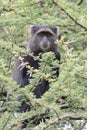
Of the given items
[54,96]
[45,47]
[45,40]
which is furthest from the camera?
[45,40]

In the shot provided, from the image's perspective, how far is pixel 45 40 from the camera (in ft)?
18.2

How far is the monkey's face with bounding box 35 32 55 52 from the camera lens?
214 inches

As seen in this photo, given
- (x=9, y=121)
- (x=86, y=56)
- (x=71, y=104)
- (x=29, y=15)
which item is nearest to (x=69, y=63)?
(x=71, y=104)

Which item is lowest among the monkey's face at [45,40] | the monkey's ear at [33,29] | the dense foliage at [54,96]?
the monkey's face at [45,40]

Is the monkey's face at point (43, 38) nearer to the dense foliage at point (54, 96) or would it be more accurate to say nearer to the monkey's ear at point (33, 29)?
the monkey's ear at point (33, 29)

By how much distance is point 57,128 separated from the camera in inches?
124

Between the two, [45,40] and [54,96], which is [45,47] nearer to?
[45,40]

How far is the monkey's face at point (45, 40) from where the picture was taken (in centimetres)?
545

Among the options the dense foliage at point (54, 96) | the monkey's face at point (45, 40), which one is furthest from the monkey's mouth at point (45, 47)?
the dense foliage at point (54, 96)

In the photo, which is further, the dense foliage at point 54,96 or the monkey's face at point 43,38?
the monkey's face at point 43,38

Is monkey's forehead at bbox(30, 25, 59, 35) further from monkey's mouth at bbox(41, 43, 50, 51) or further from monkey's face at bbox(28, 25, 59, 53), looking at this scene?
monkey's mouth at bbox(41, 43, 50, 51)

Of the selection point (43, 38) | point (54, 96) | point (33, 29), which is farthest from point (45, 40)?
point (54, 96)

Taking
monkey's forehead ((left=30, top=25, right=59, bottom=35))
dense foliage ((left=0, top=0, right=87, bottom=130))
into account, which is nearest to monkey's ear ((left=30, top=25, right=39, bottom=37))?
monkey's forehead ((left=30, top=25, right=59, bottom=35))

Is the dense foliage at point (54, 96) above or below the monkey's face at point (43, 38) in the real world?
above
